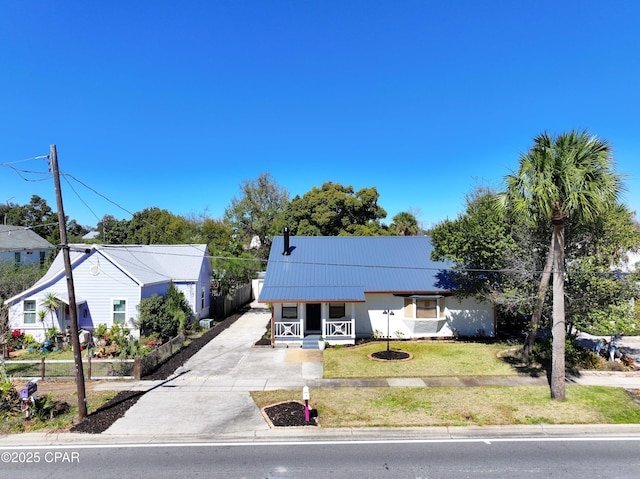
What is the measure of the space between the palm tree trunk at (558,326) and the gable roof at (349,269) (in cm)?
936

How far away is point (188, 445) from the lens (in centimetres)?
1008

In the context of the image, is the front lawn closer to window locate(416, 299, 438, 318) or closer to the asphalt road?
window locate(416, 299, 438, 318)

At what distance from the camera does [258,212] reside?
173ft

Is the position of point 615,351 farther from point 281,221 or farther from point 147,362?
point 281,221

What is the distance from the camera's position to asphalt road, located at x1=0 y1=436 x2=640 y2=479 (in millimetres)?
8516

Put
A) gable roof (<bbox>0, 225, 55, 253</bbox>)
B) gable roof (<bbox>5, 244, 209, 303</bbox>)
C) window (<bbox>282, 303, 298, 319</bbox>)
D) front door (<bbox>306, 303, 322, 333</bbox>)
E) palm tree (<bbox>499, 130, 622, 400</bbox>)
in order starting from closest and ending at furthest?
palm tree (<bbox>499, 130, 622, 400</bbox>)
gable roof (<bbox>5, 244, 209, 303</bbox>)
window (<bbox>282, 303, 298, 319</bbox>)
front door (<bbox>306, 303, 322, 333</bbox>)
gable roof (<bbox>0, 225, 55, 253</bbox>)

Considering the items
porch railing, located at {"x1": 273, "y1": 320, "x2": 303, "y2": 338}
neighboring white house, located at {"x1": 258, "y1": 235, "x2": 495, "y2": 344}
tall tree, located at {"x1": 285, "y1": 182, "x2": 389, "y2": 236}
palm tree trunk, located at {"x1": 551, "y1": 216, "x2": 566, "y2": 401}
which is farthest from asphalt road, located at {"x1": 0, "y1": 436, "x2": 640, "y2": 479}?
tall tree, located at {"x1": 285, "y1": 182, "x2": 389, "y2": 236}

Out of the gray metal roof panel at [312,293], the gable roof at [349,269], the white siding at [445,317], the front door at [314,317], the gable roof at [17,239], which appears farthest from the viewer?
the gable roof at [17,239]

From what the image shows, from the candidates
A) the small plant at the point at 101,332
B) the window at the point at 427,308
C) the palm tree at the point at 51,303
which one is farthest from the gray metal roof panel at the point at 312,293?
the palm tree at the point at 51,303

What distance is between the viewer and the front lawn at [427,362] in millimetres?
16031

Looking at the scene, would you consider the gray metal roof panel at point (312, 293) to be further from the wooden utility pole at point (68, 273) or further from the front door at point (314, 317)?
the wooden utility pole at point (68, 273)

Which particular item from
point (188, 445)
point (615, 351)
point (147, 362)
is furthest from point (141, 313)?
point (615, 351)

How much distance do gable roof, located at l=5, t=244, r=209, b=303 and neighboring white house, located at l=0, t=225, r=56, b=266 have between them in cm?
2188

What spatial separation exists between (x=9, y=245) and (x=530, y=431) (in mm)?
53950
